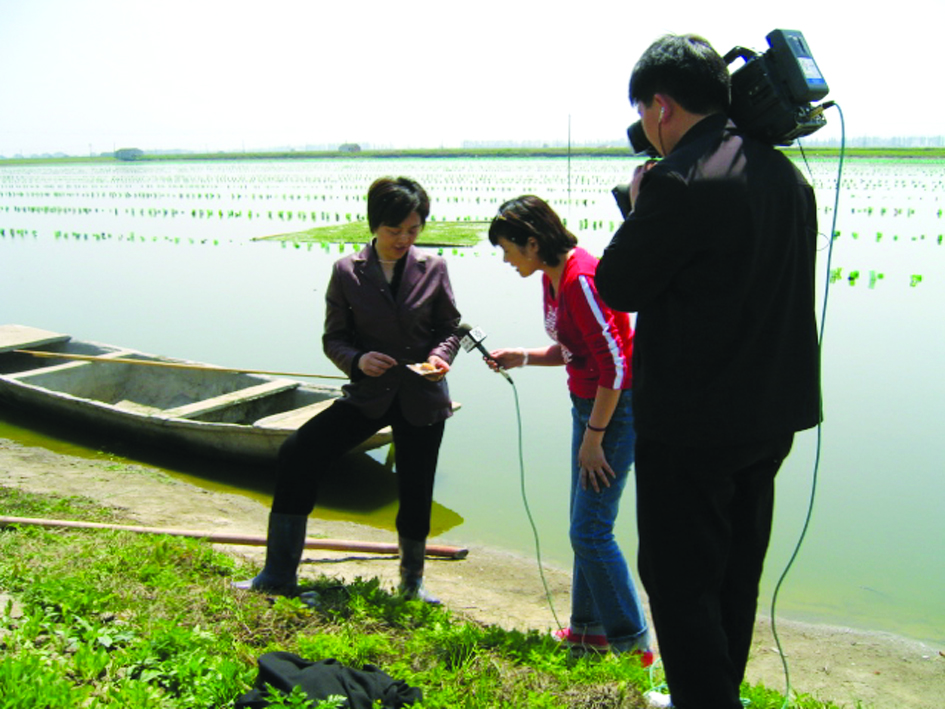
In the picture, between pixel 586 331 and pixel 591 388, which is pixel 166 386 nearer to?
pixel 591 388

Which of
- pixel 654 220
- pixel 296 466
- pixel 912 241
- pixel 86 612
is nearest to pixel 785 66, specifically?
pixel 654 220

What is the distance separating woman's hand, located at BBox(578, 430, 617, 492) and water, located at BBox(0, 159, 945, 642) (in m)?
2.49

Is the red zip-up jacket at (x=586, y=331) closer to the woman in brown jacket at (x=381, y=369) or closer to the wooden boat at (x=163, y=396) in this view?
the woman in brown jacket at (x=381, y=369)

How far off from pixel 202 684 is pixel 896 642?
3.54 meters

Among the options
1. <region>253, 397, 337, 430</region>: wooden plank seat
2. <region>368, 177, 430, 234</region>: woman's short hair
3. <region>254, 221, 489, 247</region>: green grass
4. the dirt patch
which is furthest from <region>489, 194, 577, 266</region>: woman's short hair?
<region>254, 221, 489, 247</region>: green grass

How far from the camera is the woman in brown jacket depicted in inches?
135

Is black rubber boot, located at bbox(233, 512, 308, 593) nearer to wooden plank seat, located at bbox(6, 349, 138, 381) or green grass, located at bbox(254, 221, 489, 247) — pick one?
wooden plank seat, located at bbox(6, 349, 138, 381)

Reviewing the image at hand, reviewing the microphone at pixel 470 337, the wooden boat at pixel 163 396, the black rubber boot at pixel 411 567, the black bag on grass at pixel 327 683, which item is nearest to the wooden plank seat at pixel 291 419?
the wooden boat at pixel 163 396

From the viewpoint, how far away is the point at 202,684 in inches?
103

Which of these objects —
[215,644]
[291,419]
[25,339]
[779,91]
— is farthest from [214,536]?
[25,339]

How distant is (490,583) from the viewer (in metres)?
5.05

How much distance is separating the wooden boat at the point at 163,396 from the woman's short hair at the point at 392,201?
9.38 feet

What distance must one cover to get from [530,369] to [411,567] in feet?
18.4

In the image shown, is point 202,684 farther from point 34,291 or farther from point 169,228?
point 169,228
